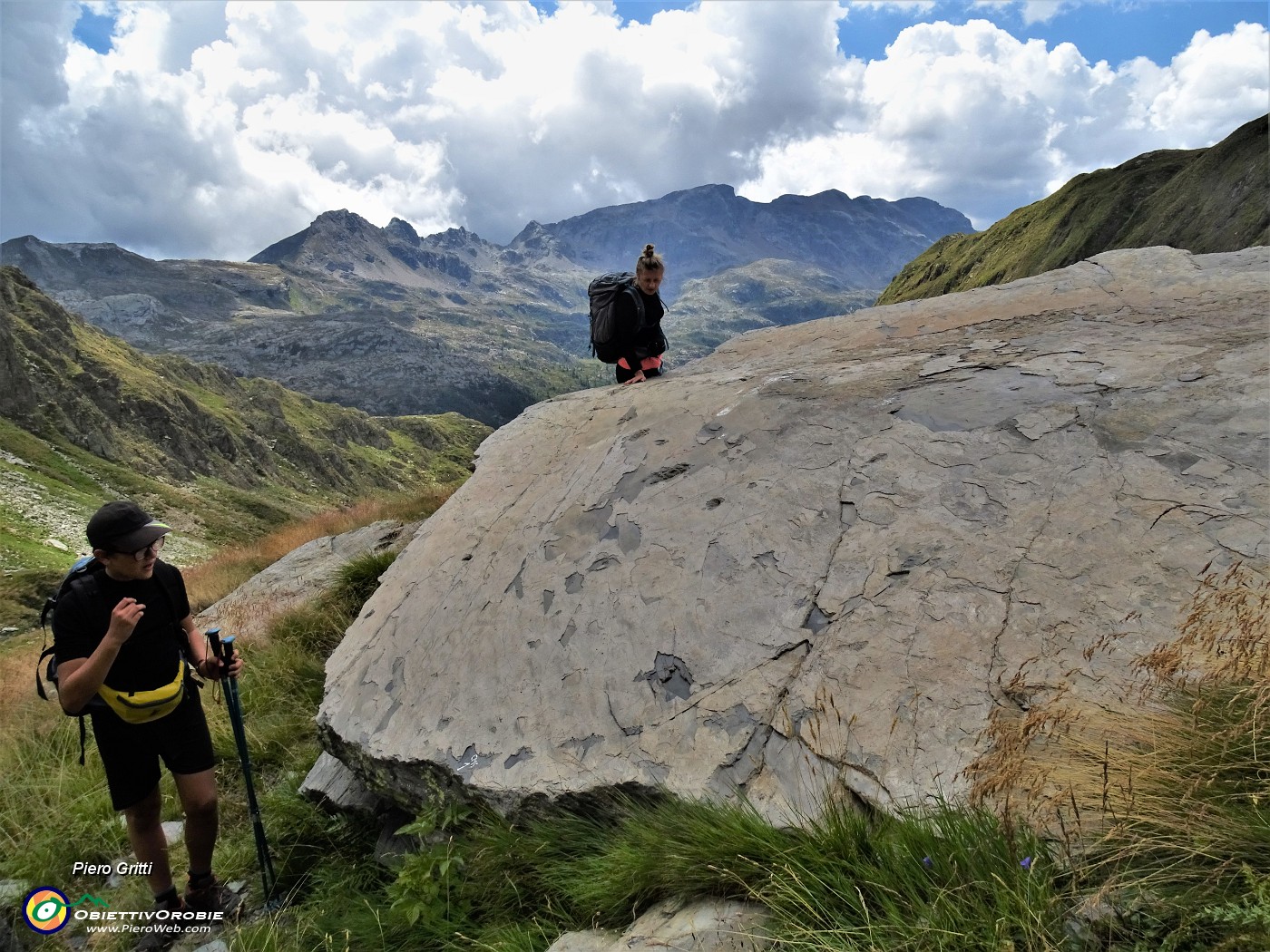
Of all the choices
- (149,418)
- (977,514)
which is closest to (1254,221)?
(977,514)

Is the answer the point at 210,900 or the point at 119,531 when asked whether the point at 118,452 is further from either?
the point at 119,531

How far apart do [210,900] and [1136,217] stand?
11940 cm

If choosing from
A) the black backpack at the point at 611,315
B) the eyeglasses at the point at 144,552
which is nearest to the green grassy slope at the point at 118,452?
the black backpack at the point at 611,315

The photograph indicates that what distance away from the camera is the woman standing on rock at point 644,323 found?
29.8ft

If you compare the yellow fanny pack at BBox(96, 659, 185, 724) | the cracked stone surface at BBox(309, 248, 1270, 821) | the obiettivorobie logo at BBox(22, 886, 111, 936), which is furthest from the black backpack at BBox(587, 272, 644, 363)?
the obiettivorobie logo at BBox(22, 886, 111, 936)

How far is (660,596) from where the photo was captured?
5.51 m

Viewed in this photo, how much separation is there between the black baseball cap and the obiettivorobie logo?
9.81 feet

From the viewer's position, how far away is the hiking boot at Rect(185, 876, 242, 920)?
17.1 feet

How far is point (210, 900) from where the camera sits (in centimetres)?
525

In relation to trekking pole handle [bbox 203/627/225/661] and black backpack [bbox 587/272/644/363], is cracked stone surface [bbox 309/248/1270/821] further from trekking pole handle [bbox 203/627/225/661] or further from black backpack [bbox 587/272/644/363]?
black backpack [bbox 587/272/644/363]

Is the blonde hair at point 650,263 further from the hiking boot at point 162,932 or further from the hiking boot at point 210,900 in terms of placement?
the hiking boot at point 162,932

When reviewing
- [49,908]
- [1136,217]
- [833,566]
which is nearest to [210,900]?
[49,908]

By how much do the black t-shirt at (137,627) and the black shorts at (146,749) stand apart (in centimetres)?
33

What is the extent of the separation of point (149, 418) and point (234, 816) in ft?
394
